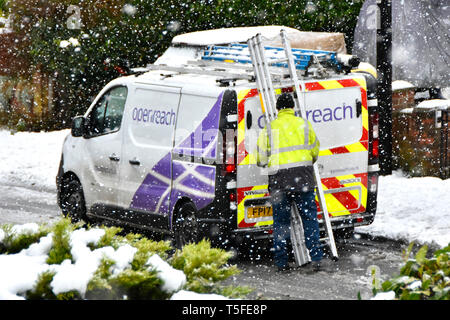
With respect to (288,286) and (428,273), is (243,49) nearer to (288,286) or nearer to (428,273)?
(288,286)

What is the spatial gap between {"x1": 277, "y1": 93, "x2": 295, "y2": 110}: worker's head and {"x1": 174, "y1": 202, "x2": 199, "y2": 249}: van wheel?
4.46 ft

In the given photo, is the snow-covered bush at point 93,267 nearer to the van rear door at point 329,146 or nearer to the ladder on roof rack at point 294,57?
the van rear door at point 329,146

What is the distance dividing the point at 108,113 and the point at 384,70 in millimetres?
4403

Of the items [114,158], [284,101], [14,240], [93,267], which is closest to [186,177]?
[284,101]

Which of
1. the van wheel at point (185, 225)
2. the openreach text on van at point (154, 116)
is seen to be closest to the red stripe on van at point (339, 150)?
the van wheel at point (185, 225)

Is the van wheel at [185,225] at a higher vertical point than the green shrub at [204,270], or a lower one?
lower

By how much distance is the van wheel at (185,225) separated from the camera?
9.07 m

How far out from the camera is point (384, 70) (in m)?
12.9

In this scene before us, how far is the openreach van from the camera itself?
8695 mm

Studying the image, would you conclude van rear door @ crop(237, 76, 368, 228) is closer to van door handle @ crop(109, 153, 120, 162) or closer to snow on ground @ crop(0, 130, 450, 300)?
snow on ground @ crop(0, 130, 450, 300)

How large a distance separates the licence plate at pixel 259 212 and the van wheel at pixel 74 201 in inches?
115

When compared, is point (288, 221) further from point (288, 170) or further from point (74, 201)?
point (74, 201)

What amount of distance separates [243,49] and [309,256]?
2763mm
